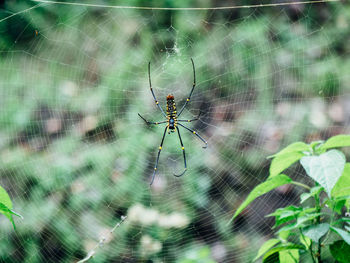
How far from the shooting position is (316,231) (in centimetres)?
87

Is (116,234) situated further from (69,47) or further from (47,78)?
(69,47)

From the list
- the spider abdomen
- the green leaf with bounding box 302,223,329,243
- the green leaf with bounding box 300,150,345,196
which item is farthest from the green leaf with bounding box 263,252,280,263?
the spider abdomen

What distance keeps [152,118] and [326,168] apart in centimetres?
249

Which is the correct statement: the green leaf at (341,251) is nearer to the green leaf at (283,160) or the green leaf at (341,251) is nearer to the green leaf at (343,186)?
the green leaf at (343,186)

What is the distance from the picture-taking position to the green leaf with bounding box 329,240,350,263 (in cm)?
86

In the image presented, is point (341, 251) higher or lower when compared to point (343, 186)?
lower

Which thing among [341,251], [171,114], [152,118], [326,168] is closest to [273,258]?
[341,251]

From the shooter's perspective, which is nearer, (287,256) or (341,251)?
(341,251)

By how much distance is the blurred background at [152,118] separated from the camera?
10.3 feet

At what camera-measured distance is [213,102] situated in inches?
136

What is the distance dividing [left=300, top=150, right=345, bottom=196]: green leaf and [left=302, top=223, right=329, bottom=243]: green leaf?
126mm

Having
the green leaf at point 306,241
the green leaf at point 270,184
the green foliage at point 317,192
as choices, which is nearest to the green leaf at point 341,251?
the green foliage at point 317,192

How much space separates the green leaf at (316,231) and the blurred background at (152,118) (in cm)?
228

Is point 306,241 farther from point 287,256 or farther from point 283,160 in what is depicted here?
point 283,160
